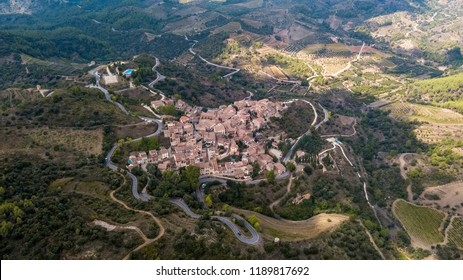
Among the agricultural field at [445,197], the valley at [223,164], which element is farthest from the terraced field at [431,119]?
the agricultural field at [445,197]

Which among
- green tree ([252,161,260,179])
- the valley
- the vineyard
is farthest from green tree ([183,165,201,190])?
the vineyard

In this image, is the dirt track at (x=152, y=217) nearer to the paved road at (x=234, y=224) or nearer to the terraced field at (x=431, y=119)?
the paved road at (x=234, y=224)

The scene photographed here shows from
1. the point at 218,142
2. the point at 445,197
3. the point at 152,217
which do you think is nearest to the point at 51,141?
the point at 218,142

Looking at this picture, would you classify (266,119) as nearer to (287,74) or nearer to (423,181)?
(423,181)

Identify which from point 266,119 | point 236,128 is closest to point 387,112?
point 266,119

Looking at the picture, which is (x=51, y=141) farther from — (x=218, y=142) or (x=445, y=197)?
(x=445, y=197)

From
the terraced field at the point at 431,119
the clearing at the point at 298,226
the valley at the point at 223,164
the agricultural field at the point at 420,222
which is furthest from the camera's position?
the terraced field at the point at 431,119
